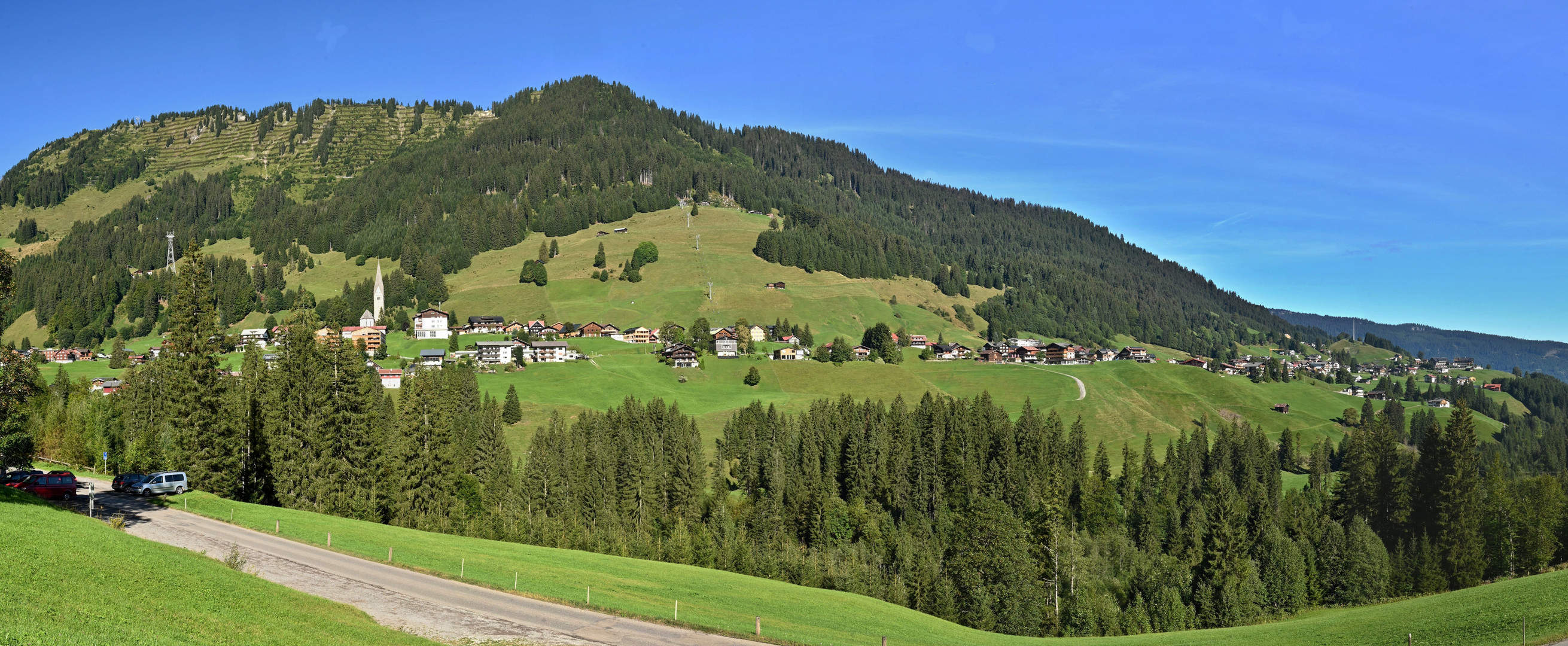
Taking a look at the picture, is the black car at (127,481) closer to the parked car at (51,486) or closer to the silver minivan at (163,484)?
the silver minivan at (163,484)

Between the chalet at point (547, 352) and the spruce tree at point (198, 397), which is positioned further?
the chalet at point (547, 352)

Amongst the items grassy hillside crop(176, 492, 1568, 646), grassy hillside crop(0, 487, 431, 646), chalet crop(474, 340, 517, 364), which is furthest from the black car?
chalet crop(474, 340, 517, 364)

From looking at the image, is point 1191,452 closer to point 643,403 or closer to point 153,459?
point 643,403

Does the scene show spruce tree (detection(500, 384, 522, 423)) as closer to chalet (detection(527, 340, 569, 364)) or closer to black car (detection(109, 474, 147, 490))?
chalet (detection(527, 340, 569, 364))

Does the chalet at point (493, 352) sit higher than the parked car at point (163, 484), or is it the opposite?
the chalet at point (493, 352)

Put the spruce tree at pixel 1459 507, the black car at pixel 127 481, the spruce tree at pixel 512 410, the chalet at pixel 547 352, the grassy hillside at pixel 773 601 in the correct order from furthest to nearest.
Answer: the chalet at pixel 547 352 < the spruce tree at pixel 512 410 < the spruce tree at pixel 1459 507 < the black car at pixel 127 481 < the grassy hillside at pixel 773 601

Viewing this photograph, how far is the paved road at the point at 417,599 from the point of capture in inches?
1214

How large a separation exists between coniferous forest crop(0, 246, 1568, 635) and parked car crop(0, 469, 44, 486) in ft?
3.33

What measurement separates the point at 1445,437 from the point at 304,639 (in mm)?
108700

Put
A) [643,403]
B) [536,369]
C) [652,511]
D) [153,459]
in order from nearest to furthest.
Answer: [153,459] → [652,511] → [643,403] → [536,369]

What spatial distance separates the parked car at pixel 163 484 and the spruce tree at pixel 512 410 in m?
81.4

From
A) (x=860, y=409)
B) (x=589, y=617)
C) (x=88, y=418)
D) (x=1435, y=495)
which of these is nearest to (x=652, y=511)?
(x=860, y=409)

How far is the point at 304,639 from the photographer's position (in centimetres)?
2347

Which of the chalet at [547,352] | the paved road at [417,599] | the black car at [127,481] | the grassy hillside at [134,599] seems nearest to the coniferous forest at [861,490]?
the black car at [127,481]
